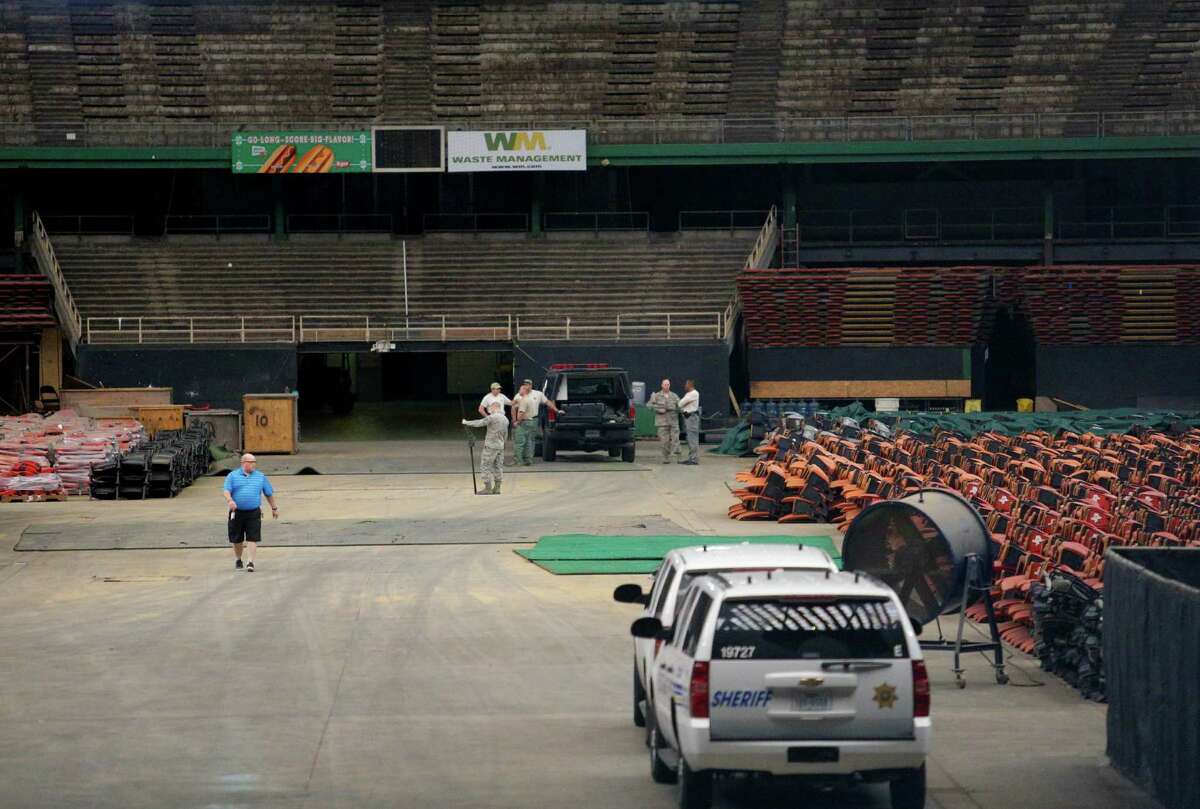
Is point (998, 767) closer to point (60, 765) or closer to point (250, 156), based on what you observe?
point (60, 765)

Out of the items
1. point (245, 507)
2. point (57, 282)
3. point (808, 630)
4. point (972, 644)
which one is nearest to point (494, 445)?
point (245, 507)

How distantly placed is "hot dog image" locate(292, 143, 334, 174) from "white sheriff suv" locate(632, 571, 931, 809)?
41906 millimetres

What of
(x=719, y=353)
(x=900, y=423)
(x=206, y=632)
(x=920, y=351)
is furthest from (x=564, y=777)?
(x=920, y=351)

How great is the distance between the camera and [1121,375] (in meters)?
47.8

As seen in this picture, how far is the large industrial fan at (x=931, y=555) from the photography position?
46.9 ft

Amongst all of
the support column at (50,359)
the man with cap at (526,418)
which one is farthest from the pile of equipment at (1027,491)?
the support column at (50,359)

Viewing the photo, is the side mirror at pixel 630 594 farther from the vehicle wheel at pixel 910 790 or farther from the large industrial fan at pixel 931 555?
the large industrial fan at pixel 931 555

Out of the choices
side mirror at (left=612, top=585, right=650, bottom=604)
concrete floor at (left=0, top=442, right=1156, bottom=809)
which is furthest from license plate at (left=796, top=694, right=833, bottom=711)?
side mirror at (left=612, top=585, right=650, bottom=604)

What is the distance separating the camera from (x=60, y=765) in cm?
1145

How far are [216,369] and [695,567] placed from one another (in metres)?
36.7

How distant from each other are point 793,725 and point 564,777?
2.21m

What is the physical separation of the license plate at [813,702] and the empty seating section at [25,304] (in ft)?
125

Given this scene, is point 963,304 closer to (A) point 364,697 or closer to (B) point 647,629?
(A) point 364,697

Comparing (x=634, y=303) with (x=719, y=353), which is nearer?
(x=719, y=353)
